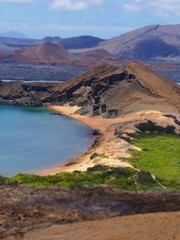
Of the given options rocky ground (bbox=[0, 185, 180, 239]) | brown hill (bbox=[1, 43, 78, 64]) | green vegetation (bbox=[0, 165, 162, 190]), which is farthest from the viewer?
brown hill (bbox=[1, 43, 78, 64])

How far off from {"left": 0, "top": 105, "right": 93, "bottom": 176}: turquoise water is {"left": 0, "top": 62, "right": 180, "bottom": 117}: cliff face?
8.41 metres

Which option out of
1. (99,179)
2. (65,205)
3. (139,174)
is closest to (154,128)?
(139,174)

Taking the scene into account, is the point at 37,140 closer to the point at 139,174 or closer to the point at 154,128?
the point at 154,128

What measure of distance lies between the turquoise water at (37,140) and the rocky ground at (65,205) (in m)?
14.2

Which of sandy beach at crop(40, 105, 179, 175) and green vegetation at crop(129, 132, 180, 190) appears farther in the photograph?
sandy beach at crop(40, 105, 179, 175)

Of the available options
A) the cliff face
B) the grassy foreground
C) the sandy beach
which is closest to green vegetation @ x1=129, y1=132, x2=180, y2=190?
the grassy foreground

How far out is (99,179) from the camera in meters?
29.8

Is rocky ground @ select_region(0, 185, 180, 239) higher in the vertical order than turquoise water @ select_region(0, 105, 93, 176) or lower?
higher

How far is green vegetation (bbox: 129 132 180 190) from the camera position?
32500mm

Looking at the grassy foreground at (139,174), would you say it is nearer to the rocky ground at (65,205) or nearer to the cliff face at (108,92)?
the rocky ground at (65,205)

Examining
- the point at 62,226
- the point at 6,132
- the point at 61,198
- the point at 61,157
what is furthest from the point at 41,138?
the point at 62,226

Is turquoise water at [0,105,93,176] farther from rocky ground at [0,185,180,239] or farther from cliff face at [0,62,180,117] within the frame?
rocky ground at [0,185,180,239]

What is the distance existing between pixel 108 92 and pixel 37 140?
28905 millimetres

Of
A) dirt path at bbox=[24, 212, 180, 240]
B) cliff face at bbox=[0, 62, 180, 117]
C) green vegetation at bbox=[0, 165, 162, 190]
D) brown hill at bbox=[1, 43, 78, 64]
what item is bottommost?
green vegetation at bbox=[0, 165, 162, 190]
